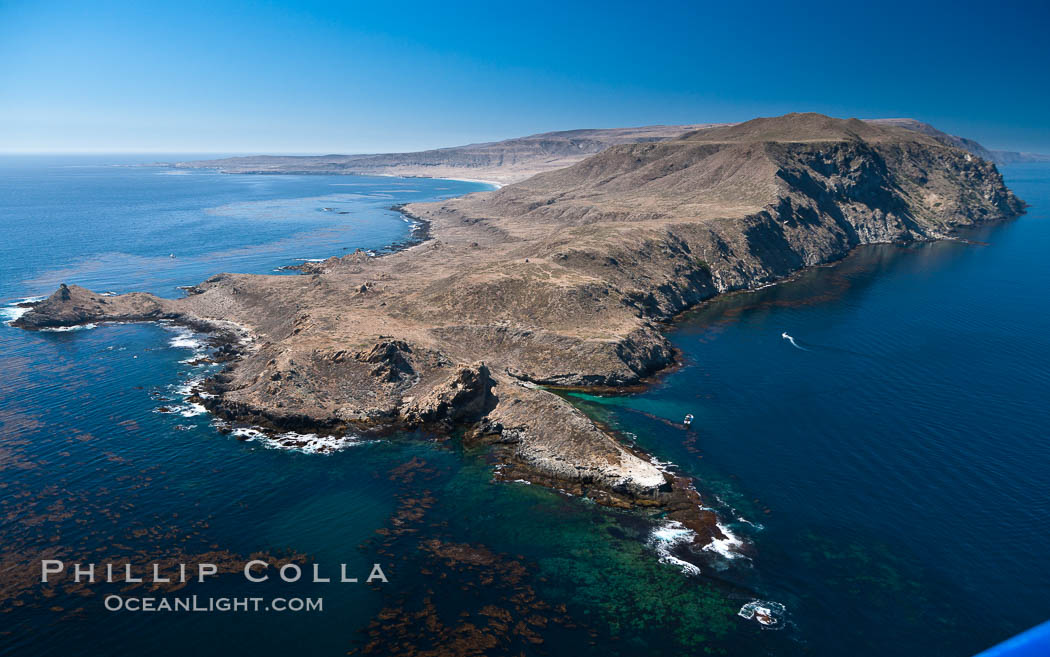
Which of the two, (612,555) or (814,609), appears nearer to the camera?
(814,609)

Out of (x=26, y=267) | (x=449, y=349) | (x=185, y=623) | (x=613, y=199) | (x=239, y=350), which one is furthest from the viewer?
(x=613, y=199)

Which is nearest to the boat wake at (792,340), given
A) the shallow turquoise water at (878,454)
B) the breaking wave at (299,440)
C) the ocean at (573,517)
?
the shallow turquoise water at (878,454)

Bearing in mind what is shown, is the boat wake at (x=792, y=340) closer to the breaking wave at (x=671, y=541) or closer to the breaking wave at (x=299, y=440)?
the breaking wave at (x=671, y=541)

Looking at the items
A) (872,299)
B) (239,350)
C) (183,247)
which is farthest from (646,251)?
(183,247)

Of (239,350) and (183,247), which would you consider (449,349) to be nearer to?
(239,350)

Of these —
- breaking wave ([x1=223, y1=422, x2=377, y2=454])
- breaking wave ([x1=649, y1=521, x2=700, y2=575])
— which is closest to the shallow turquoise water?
breaking wave ([x1=649, y1=521, x2=700, y2=575])

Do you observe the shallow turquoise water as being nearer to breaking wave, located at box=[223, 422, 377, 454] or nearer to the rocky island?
the rocky island

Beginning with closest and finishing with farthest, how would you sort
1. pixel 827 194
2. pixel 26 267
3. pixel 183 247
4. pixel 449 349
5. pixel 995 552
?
pixel 995 552
pixel 449 349
pixel 26 267
pixel 183 247
pixel 827 194

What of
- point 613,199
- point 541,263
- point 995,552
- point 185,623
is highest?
point 613,199
